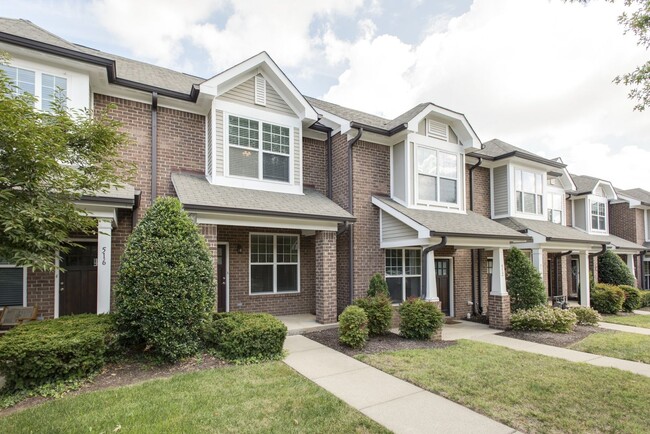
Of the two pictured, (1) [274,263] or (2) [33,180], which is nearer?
(2) [33,180]

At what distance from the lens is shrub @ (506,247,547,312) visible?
11.0 m

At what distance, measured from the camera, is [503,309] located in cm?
1073

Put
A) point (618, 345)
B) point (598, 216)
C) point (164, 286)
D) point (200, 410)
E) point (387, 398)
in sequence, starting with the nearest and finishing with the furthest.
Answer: point (200, 410) → point (387, 398) → point (164, 286) → point (618, 345) → point (598, 216)

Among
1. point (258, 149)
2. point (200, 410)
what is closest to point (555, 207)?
point (258, 149)

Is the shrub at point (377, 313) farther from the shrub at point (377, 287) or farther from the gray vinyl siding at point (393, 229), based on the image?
the gray vinyl siding at point (393, 229)

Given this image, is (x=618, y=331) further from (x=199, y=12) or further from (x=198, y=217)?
(x=199, y=12)

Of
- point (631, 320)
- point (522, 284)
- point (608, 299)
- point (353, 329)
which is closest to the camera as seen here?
point (353, 329)

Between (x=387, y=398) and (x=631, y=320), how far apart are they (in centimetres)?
1267

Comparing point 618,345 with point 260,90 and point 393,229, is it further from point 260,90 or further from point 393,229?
point 260,90

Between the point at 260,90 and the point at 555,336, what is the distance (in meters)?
10.6

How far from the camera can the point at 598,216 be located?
20516mm

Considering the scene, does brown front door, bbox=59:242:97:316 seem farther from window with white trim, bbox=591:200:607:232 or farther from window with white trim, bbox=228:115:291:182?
window with white trim, bbox=591:200:607:232

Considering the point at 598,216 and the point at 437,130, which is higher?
the point at 437,130

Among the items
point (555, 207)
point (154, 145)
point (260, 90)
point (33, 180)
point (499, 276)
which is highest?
point (260, 90)
